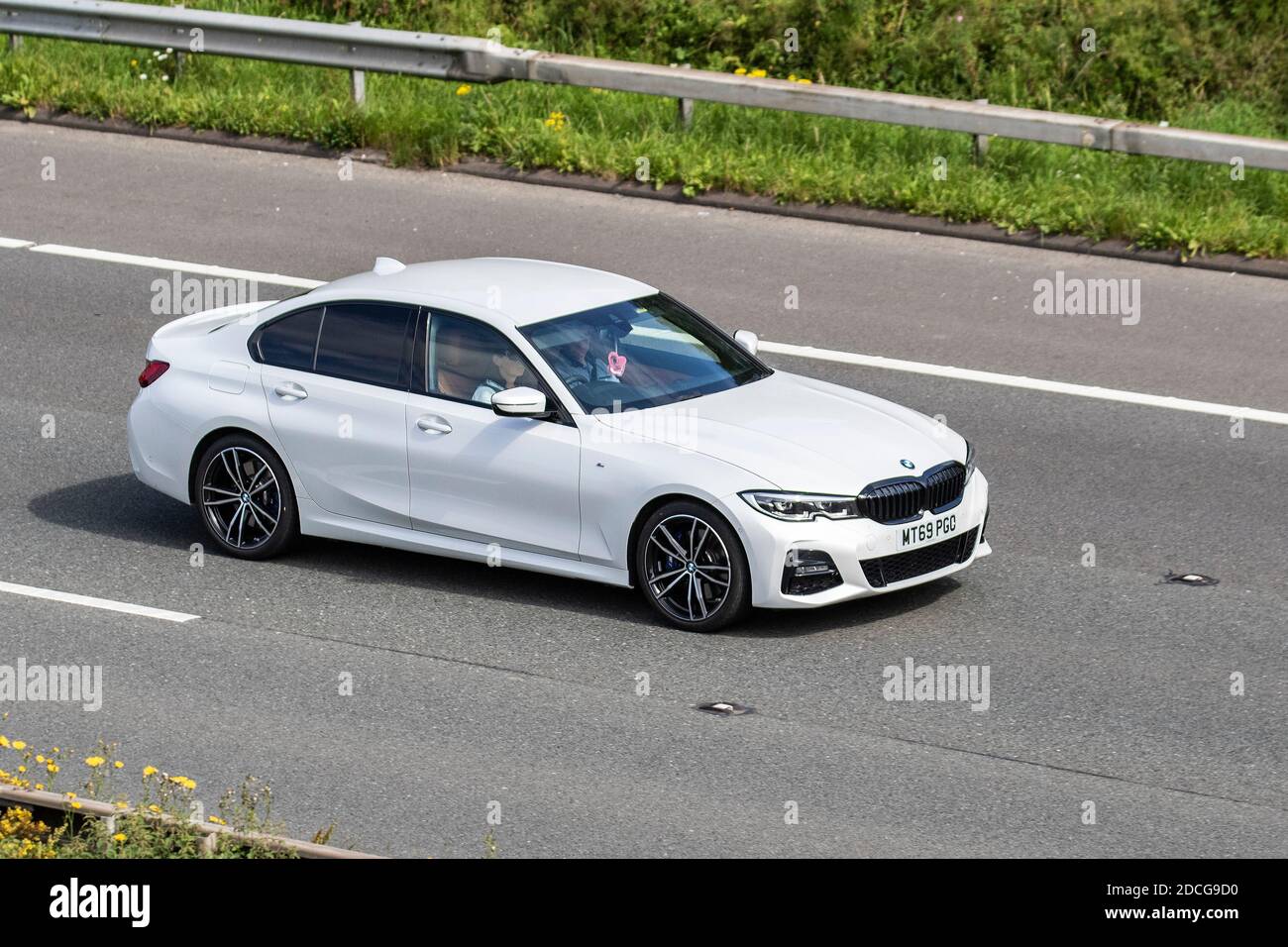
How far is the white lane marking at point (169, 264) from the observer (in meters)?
16.2

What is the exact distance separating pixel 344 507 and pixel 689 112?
8.14m

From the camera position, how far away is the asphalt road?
8.62 meters

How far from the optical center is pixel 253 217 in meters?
17.5

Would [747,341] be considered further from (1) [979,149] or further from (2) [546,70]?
(2) [546,70]

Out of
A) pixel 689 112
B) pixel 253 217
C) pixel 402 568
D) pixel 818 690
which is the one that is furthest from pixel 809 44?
pixel 818 690

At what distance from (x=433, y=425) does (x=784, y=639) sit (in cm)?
216

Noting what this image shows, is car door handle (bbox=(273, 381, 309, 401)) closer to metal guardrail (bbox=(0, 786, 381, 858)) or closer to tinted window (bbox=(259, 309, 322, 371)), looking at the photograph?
tinted window (bbox=(259, 309, 322, 371))

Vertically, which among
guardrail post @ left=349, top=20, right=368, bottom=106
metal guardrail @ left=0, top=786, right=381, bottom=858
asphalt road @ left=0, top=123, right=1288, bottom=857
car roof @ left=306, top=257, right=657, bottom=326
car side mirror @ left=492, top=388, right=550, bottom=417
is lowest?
asphalt road @ left=0, top=123, right=1288, bottom=857

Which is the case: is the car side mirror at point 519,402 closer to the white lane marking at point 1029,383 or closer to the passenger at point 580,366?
the passenger at point 580,366

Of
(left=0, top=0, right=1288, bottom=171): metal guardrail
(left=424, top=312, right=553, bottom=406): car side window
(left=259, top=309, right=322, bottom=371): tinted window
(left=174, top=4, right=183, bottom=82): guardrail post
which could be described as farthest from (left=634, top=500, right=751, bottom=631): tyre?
(left=174, top=4, right=183, bottom=82): guardrail post

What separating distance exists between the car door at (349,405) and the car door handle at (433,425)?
109mm

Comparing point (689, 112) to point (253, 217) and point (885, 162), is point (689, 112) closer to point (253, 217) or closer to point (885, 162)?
point (885, 162)

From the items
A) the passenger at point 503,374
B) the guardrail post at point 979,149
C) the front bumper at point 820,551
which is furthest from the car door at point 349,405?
the guardrail post at point 979,149

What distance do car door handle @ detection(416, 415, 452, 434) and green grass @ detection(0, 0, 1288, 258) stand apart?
7.08 meters
